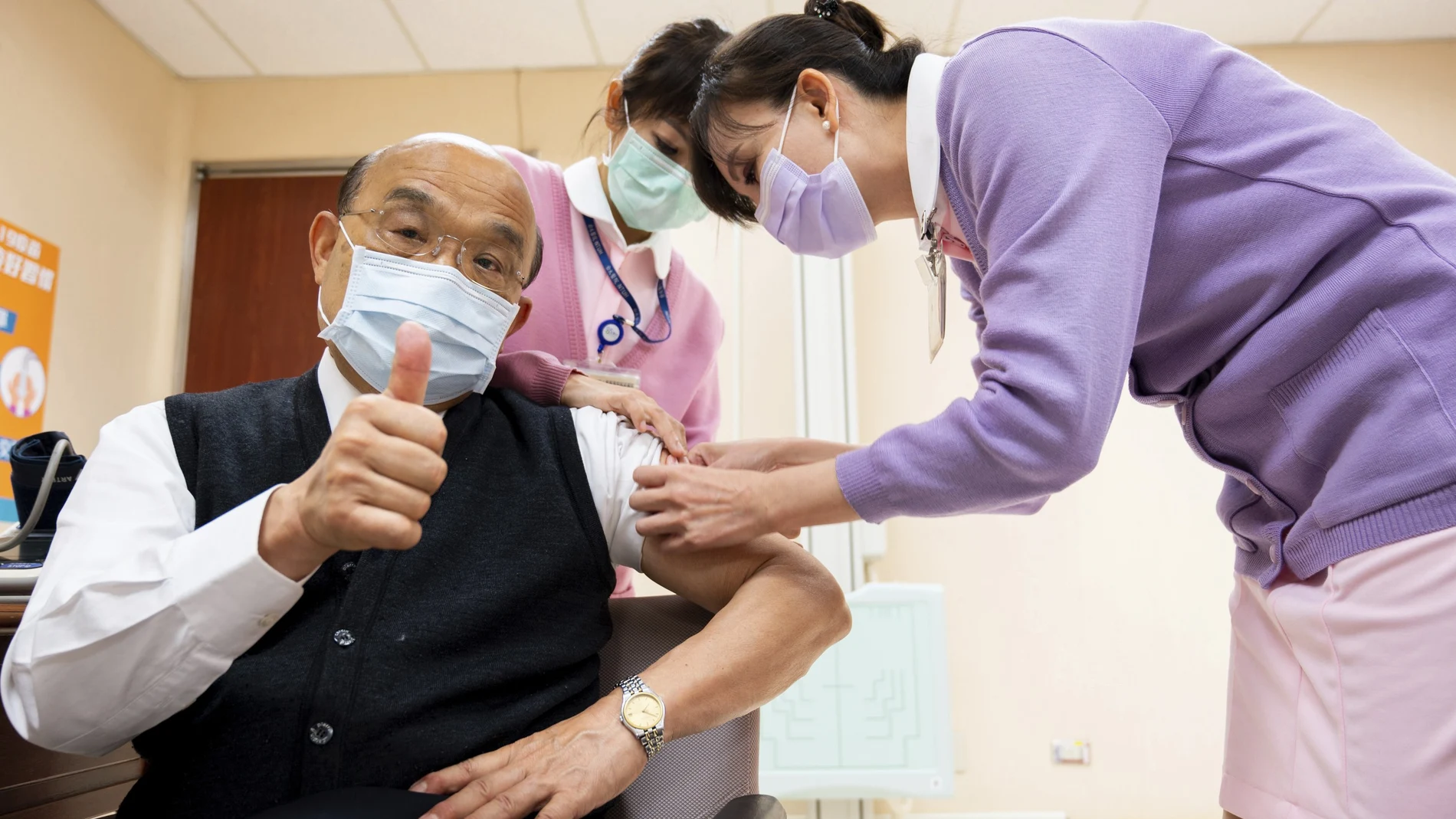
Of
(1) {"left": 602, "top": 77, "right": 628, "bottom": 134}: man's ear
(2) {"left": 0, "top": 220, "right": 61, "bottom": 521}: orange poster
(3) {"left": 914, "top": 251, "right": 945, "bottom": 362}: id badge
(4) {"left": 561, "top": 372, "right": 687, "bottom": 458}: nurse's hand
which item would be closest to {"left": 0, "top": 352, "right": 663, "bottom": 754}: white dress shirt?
(4) {"left": 561, "top": 372, "right": 687, "bottom": 458}: nurse's hand

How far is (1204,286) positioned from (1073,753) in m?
2.89

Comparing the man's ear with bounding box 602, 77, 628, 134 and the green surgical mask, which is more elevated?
the man's ear with bounding box 602, 77, 628, 134

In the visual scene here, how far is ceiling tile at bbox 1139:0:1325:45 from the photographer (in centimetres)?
377

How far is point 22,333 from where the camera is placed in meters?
3.33

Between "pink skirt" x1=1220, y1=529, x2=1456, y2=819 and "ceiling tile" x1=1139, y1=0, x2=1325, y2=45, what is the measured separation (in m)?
3.36

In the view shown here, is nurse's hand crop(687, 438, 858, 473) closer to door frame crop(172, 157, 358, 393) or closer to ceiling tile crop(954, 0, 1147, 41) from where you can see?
ceiling tile crop(954, 0, 1147, 41)

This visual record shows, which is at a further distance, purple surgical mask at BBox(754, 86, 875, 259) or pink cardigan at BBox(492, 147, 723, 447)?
pink cardigan at BBox(492, 147, 723, 447)

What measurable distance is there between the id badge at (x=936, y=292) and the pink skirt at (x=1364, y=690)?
20.3 inches

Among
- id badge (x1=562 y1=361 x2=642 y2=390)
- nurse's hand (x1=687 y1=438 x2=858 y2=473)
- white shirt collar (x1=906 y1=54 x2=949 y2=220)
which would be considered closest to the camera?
white shirt collar (x1=906 y1=54 x2=949 y2=220)

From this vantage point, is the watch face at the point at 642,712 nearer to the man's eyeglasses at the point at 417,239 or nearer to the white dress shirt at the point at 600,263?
the man's eyeglasses at the point at 417,239

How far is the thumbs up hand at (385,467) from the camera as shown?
2.64 ft

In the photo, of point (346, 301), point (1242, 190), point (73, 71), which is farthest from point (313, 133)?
point (1242, 190)

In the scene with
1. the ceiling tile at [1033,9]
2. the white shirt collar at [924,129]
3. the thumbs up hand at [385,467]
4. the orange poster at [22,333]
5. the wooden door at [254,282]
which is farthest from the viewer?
the wooden door at [254,282]

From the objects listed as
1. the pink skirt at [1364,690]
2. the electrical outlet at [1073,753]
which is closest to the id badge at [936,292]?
the pink skirt at [1364,690]
